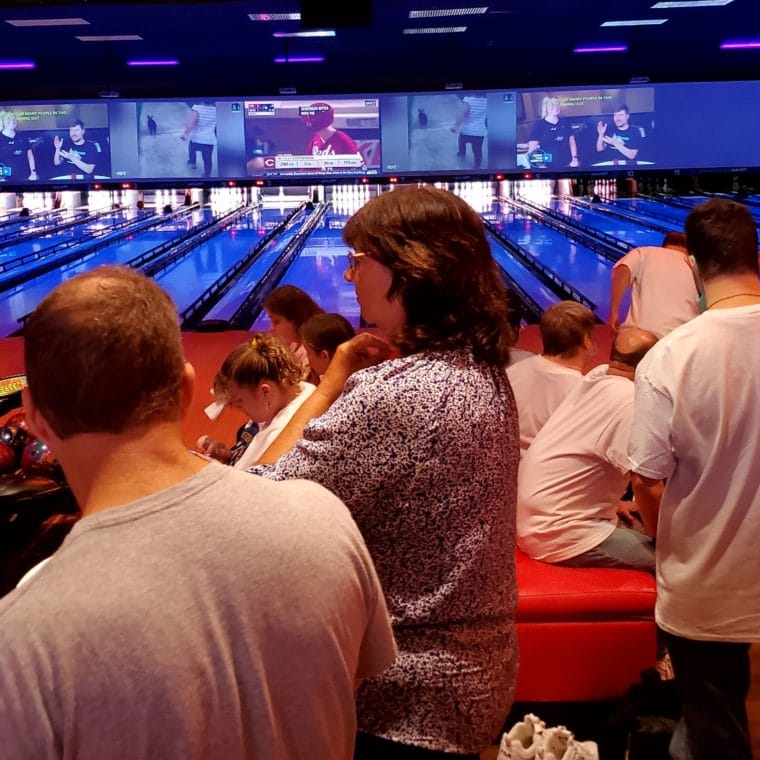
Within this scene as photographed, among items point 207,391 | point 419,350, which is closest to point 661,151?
point 207,391

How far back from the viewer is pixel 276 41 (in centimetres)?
644

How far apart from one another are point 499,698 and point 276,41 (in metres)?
6.15

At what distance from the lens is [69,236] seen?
8539mm

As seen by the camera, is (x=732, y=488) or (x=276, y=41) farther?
(x=276, y=41)

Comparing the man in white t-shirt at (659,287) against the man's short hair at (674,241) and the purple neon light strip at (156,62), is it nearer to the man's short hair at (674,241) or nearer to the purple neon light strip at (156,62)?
the man's short hair at (674,241)

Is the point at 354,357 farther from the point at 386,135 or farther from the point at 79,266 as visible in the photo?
the point at 79,266

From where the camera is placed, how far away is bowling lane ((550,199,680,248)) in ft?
25.9

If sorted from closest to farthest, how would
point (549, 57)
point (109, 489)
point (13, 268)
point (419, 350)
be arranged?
point (109, 489) → point (419, 350) → point (549, 57) → point (13, 268)

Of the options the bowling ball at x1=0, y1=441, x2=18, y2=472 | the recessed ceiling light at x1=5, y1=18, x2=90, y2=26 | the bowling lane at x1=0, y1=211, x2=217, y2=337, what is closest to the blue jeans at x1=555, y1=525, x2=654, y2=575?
the bowling ball at x1=0, y1=441, x2=18, y2=472

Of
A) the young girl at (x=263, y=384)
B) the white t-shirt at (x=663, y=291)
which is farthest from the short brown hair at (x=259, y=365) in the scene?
the white t-shirt at (x=663, y=291)

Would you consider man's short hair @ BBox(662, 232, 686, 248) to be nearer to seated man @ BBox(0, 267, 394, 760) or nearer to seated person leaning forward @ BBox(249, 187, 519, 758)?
seated person leaning forward @ BBox(249, 187, 519, 758)

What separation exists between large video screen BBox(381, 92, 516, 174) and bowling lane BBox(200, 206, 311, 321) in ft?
5.30

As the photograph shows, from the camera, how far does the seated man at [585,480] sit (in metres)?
2.06

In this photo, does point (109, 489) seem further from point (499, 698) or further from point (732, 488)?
point (732, 488)
